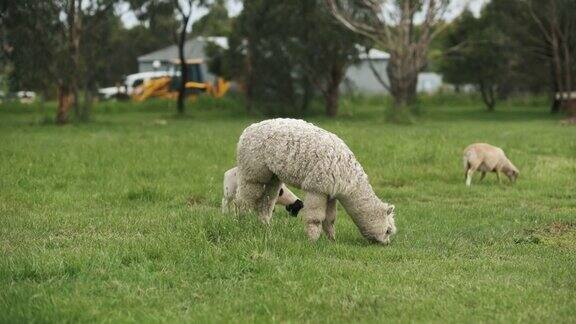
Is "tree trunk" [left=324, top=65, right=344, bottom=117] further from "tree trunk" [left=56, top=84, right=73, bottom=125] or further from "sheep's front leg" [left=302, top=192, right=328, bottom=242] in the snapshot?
"sheep's front leg" [left=302, top=192, right=328, bottom=242]

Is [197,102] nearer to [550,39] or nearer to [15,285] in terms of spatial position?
[550,39]

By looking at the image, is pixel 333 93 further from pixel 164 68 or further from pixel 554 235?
pixel 164 68

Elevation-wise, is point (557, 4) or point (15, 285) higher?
point (557, 4)

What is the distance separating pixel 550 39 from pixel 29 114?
92.5 feet

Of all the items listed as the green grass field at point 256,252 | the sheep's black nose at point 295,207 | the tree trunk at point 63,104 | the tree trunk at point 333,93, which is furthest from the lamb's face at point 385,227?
the tree trunk at point 333,93

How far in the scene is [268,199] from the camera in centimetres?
1088

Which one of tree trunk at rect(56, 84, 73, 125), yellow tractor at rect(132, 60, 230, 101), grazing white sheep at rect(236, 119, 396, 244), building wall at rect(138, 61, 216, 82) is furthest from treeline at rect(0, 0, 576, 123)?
grazing white sheep at rect(236, 119, 396, 244)

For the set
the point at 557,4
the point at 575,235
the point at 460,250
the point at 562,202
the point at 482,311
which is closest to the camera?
the point at 482,311

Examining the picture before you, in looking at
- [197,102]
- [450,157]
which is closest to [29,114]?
[197,102]

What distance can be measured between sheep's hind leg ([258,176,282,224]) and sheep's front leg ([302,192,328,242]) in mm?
934

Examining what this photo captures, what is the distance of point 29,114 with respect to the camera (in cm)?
4584

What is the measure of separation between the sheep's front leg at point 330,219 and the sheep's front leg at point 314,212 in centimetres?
44

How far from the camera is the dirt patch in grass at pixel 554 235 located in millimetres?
10164

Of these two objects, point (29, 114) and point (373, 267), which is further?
point (29, 114)
